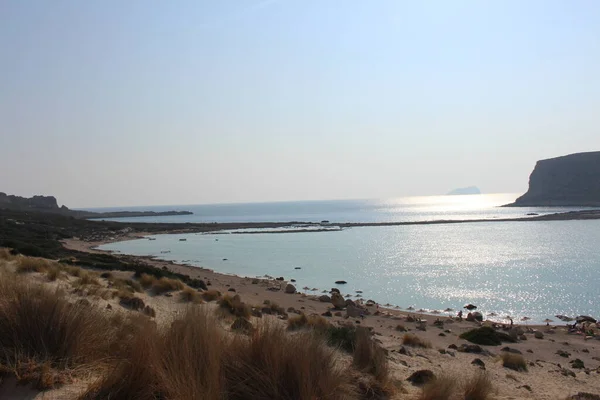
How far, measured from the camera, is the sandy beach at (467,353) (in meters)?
9.21

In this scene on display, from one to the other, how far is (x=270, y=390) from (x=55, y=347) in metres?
2.37

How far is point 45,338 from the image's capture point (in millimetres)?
4910

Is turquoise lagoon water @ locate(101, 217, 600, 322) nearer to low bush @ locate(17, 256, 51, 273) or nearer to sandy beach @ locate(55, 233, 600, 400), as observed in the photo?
sandy beach @ locate(55, 233, 600, 400)

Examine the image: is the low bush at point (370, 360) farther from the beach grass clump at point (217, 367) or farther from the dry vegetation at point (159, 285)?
the dry vegetation at point (159, 285)

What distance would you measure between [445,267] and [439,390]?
34.2 metres

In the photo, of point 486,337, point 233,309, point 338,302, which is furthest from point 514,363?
point 338,302

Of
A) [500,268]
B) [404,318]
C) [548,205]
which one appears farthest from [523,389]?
[548,205]

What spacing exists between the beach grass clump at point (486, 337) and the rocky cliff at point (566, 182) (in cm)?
15782

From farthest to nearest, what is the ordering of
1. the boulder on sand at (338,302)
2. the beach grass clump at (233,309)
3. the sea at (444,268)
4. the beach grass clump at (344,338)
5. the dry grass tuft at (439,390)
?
the sea at (444,268)
the boulder on sand at (338,302)
the beach grass clump at (233,309)
the beach grass clump at (344,338)
the dry grass tuft at (439,390)

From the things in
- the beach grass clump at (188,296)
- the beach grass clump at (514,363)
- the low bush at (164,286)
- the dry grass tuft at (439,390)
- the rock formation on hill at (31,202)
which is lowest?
the beach grass clump at (514,363)

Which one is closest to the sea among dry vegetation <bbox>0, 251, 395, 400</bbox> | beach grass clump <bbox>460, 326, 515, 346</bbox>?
beach grass clump <bbox>460, 326, 515, 346</bbox>

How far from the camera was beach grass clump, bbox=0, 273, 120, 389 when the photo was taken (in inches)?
177

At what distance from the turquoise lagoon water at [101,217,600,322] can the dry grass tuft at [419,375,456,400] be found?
684 inches

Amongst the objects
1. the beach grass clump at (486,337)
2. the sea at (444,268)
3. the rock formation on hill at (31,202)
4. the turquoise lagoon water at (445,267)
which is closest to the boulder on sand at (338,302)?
the sea at (444,268)
